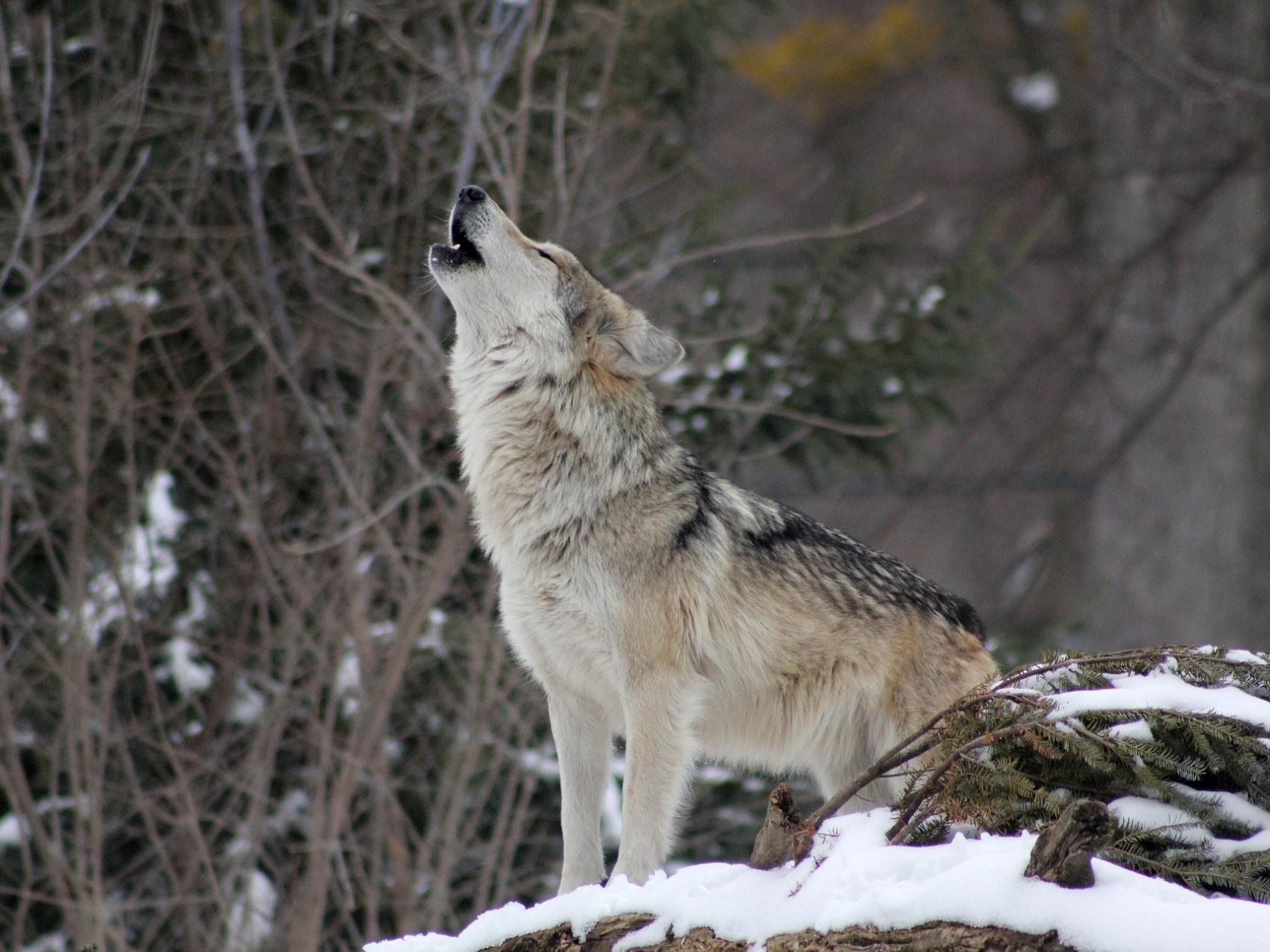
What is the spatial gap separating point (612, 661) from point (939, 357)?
544 cm

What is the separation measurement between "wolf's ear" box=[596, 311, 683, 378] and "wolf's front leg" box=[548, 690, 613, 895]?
1.18 m

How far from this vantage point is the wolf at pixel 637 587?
4.40m

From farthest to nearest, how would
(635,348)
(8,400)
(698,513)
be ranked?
(8,400)
(635,348)
(698,513)

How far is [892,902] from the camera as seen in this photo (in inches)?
116

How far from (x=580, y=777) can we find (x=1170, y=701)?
6.57 feet

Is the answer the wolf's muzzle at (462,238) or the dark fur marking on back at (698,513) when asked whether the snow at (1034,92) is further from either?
the wolf's muzzle at (462,238)

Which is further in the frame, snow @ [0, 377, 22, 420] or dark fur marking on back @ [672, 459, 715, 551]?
snow @ [0, 377, 22, 420]

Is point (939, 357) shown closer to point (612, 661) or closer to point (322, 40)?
point (322, 40)

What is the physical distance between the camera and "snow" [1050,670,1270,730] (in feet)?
10.7

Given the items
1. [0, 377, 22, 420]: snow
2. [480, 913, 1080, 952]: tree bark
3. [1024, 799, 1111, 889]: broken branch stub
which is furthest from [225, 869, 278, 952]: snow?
[1024, 799, 1111, 889]: broken branch stub

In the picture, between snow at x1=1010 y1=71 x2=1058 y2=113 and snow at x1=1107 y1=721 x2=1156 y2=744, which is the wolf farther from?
snow at x1=1010 y1=71 x2=1058 y2=113

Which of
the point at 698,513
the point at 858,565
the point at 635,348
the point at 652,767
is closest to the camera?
the point at 652,767

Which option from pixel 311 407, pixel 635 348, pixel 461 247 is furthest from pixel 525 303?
pixel 311 407

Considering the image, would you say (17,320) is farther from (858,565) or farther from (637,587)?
(858,565)
